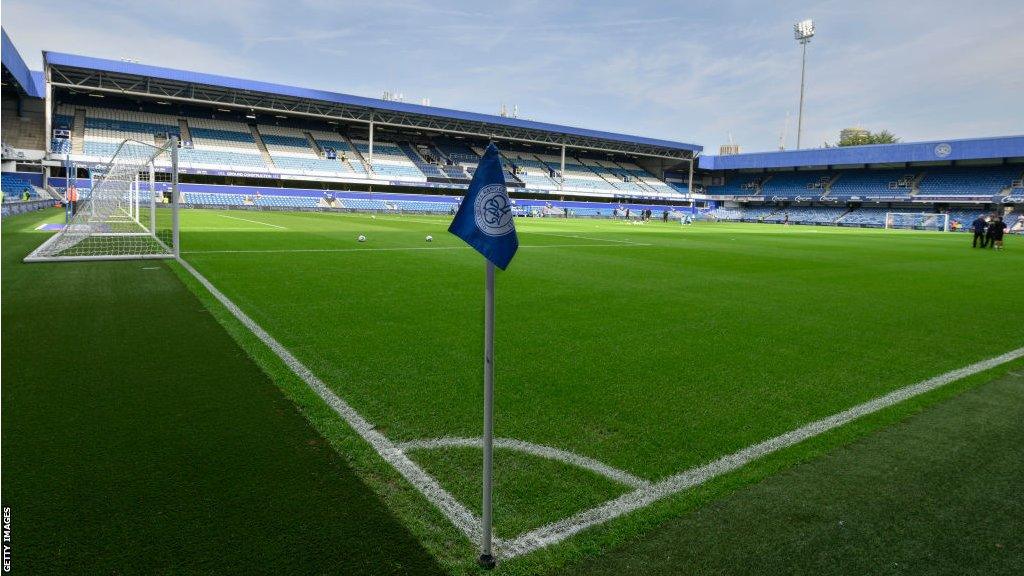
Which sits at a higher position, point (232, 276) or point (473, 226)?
point (473, 226)

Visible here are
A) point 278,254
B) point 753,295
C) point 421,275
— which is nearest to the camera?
point 753,295

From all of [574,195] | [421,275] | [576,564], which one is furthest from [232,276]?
[574,195]

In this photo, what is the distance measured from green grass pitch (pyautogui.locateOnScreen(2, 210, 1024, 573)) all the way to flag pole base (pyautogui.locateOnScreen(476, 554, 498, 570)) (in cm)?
8

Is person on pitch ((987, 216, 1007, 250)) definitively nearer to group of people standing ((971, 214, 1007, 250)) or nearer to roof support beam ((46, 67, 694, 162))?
group of people standing ((971, 214, 1007, 250))

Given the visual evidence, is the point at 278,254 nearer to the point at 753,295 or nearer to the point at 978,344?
the point at 753,295

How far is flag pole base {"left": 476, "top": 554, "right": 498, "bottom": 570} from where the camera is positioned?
2.65 metres

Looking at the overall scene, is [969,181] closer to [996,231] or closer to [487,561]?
[996,231]

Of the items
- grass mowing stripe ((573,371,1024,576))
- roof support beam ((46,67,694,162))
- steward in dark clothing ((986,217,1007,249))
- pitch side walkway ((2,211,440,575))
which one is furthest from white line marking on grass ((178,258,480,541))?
roof support beam ((46,67,694,162))

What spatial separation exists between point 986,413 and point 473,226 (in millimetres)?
4549

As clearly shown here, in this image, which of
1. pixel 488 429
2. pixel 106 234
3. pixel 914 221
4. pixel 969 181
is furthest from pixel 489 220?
pixel 969 181

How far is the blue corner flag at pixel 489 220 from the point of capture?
2.68 metres

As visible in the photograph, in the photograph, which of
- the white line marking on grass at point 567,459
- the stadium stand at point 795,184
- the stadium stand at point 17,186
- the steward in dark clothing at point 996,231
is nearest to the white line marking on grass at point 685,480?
the white line marking on grass at point 567,459

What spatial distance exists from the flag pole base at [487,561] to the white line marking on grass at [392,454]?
0.20 metres

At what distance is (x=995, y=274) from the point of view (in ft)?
51.3
